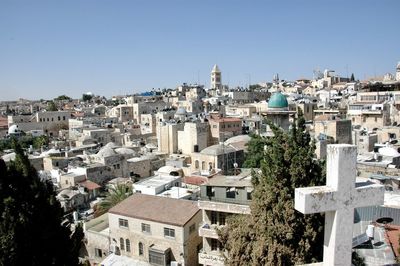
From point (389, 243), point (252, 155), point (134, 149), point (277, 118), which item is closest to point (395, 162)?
point (277, 118)

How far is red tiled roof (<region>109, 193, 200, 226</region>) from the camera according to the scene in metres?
17.1

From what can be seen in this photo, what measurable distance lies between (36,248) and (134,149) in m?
33.2

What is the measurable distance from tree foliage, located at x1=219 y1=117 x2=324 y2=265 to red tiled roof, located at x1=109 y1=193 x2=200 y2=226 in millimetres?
7308

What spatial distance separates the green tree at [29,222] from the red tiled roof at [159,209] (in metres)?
7.41

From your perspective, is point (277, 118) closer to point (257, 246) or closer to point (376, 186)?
point (257, 246)

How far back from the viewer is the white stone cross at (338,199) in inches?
195

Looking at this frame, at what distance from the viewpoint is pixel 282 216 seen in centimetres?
880

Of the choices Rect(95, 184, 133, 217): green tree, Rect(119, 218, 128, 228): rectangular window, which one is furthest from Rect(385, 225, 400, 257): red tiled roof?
Rect(95, 184, 133, 217): green tree

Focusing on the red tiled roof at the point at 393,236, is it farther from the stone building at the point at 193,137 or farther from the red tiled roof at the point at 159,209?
the stone building at the point at 193,137

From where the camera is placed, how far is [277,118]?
24.4 meters

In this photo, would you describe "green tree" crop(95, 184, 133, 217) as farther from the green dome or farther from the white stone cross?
the white stone cross

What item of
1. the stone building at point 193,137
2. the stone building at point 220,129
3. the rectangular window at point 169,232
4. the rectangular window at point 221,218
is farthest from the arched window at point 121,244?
the stone building at point 220,129

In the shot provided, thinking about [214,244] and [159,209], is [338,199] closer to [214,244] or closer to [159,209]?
[214,244]

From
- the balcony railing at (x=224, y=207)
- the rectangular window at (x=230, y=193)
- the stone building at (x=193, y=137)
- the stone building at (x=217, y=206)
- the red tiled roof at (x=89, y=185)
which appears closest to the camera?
the balcony railing at (x=224, y=207)
